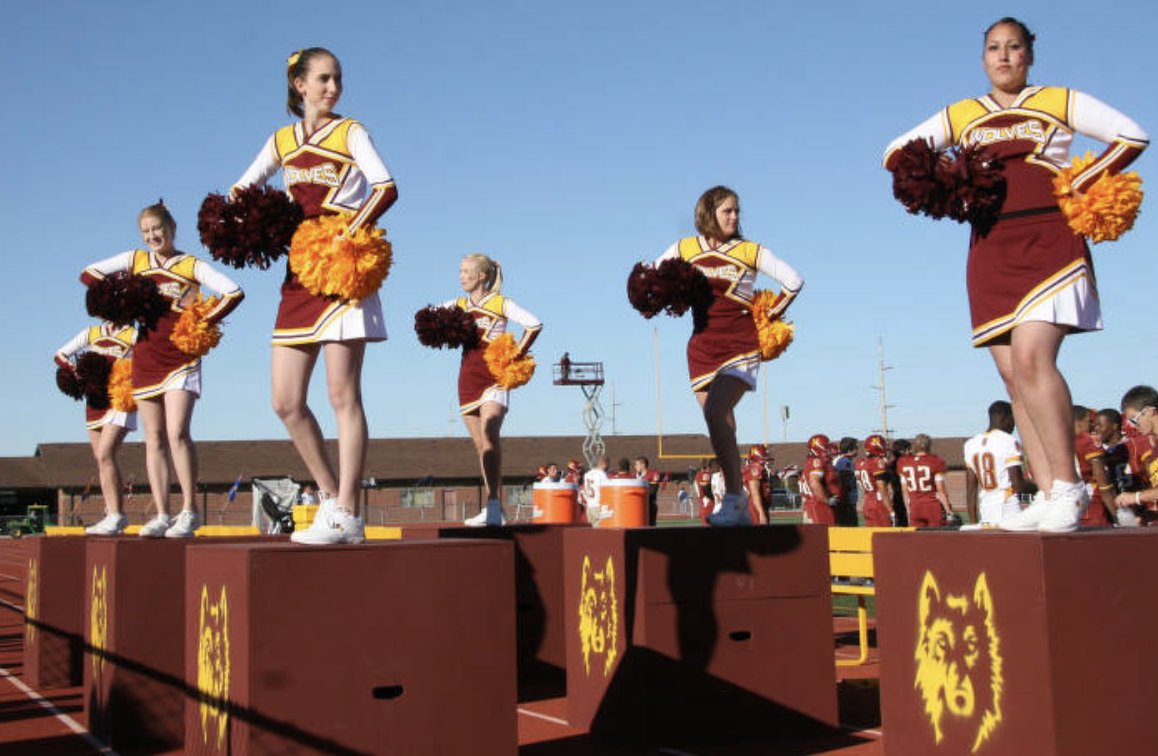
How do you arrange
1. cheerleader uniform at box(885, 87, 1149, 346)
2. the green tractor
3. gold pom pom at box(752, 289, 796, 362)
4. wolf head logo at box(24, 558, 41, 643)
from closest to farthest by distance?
cheerleader uniform at box(885, 87, 1149, 346) → gold pom pom at box(752, 289, 796, 362) → wolf head logo at box(24, 558, 41, 643) → the green tractor

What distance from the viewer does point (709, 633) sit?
6.18 meters

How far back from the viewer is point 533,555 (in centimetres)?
833

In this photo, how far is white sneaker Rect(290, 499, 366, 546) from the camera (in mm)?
4984

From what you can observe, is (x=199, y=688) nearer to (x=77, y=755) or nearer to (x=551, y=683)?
(x=77, y=755)

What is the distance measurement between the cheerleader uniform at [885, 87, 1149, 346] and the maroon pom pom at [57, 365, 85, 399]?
7214 mm

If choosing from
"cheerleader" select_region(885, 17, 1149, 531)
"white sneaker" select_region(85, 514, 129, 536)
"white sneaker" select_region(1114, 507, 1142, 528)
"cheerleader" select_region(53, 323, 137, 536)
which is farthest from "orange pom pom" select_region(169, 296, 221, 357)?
"white sneaker" select_region(1114, 507, 1142, 528)

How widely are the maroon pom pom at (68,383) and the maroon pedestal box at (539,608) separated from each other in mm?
3753

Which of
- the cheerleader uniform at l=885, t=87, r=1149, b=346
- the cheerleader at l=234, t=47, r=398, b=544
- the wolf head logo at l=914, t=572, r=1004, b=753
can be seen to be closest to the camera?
the wolf head logo at l=914, t=572, r=1004, b=753

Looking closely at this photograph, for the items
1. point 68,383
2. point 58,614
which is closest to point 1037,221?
→ point 58,614

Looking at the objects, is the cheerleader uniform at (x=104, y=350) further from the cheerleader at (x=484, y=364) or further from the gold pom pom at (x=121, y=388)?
the cheerleader at (x=484, y=364)

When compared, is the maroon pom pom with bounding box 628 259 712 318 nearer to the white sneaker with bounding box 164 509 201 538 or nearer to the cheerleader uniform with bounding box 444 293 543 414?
the cheerleader uniform with bounding box 444 293 543 414

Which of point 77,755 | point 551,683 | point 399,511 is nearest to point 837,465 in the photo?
point 551,683

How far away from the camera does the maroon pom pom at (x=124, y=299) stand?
25.0ft

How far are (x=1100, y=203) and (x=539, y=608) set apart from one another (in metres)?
5.07
